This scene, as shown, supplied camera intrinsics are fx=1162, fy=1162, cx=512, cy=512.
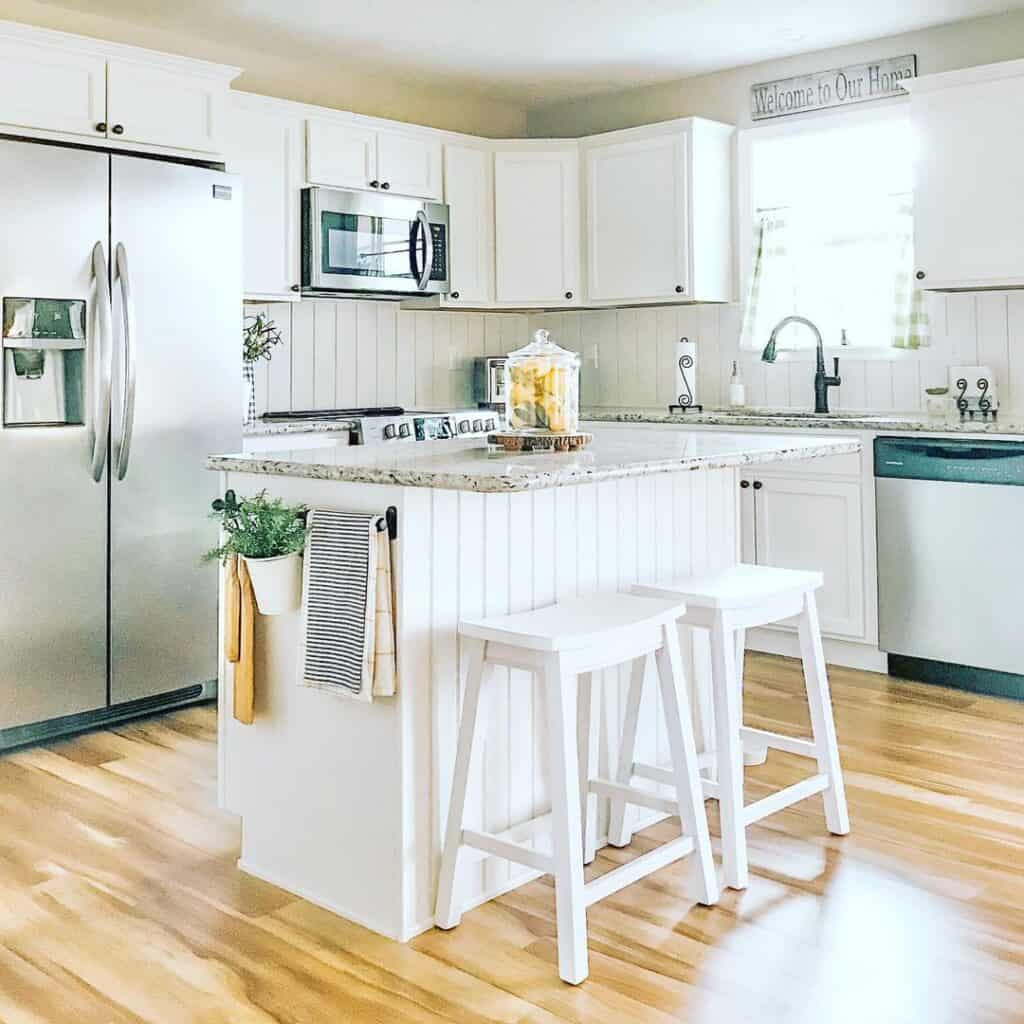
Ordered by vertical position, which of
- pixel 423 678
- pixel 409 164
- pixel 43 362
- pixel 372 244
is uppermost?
pixel 409 164

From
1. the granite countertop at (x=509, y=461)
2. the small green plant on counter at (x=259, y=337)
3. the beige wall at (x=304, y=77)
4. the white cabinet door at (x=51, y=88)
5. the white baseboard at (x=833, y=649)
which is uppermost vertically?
the beige wall at (x=304, y=77)

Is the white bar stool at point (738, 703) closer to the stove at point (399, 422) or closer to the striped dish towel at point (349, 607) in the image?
the striped dish towel at point (349, 607)

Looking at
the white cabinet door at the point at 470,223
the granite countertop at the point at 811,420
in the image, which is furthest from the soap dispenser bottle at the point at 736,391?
the white cabinet door at the point at 470,223

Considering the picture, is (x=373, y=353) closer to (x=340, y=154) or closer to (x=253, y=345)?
(x=253, y=345)

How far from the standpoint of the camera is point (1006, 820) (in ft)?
9.37

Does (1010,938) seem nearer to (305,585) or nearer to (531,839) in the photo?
(531,839)

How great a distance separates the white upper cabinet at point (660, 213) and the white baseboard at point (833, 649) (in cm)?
149

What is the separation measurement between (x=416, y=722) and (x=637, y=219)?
132 inches

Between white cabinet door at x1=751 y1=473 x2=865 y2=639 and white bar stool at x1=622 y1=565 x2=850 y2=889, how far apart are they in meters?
1.46

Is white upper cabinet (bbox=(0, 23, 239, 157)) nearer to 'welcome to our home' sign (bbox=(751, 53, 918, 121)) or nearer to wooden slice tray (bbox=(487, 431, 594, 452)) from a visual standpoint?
wooden slice tray (bbox=(487, 431, 594, 452))

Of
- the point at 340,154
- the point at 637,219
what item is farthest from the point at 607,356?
the point at 340,154

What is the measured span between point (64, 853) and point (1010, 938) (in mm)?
2069

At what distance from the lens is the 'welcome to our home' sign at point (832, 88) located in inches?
182

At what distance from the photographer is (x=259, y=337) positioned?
15.4ft
